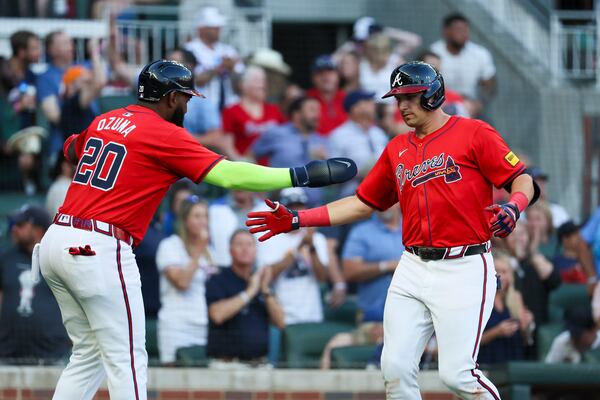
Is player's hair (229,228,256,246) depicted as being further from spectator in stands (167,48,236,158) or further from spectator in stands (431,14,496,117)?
spectator in stands (431,14,496,117)

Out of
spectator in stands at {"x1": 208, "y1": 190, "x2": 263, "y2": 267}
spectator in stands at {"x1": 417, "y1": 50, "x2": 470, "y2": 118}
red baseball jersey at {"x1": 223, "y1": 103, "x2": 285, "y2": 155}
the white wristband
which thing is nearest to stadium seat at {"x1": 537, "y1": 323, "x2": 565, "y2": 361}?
the white wristband

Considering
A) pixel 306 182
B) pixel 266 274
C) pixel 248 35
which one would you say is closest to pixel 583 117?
pixel 248 35

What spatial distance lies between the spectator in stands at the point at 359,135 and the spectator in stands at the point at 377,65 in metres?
0.71

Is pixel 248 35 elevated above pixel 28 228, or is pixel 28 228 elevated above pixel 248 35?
pixel 248 35

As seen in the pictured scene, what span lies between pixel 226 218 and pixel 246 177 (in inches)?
141

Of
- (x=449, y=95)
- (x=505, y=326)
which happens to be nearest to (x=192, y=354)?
(x=505, y=326)

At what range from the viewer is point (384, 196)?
6.56 meters

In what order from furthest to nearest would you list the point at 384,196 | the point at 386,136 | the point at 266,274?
the point at 386,136, the point at 266,274, the point at 384,196

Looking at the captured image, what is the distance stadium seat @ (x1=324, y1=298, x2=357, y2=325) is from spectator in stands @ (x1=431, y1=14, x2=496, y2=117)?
318 centimetres

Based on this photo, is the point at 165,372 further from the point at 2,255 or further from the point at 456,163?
the point at 456,163

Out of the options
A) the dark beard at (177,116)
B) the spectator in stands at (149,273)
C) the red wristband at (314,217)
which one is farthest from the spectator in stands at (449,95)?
→ the dark beard at (177,116)

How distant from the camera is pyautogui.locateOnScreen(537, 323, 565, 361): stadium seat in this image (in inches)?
343

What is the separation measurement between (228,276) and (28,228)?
4.78 feet

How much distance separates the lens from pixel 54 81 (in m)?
10.9
